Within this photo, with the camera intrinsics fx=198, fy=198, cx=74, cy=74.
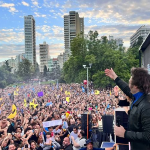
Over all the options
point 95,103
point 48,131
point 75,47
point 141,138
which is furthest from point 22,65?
point 141,138

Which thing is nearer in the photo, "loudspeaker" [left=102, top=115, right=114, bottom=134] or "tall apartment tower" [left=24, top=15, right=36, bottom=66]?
"loudspeaker" [left=102, top=115, right=114, bottom=134]

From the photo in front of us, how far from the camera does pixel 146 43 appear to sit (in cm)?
505

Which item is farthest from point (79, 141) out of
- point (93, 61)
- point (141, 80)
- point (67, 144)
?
point (93, 61)

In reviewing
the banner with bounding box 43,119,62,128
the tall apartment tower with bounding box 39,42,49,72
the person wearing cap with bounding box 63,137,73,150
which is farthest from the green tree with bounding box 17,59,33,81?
the person wearing cap with bounding box 63,137,73,150

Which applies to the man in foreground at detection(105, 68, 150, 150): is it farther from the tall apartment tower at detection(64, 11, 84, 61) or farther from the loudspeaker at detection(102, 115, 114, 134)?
the tall apartment tower at detection(64, 11, 84, 61)

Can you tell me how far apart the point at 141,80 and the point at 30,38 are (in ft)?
23.2

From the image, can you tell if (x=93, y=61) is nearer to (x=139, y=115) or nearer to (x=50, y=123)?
(x=50, y=123)

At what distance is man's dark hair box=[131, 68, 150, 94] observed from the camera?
2.73 feet

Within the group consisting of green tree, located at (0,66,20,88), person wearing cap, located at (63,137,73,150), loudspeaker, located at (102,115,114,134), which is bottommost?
person wearing cap, located at (63,137,73,150)

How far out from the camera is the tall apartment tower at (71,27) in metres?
6.90

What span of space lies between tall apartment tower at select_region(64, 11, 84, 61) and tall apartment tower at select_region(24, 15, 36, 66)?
1196mm

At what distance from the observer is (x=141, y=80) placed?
840mm

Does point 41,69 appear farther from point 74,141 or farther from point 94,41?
point 74,141

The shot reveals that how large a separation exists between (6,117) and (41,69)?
432 cm
